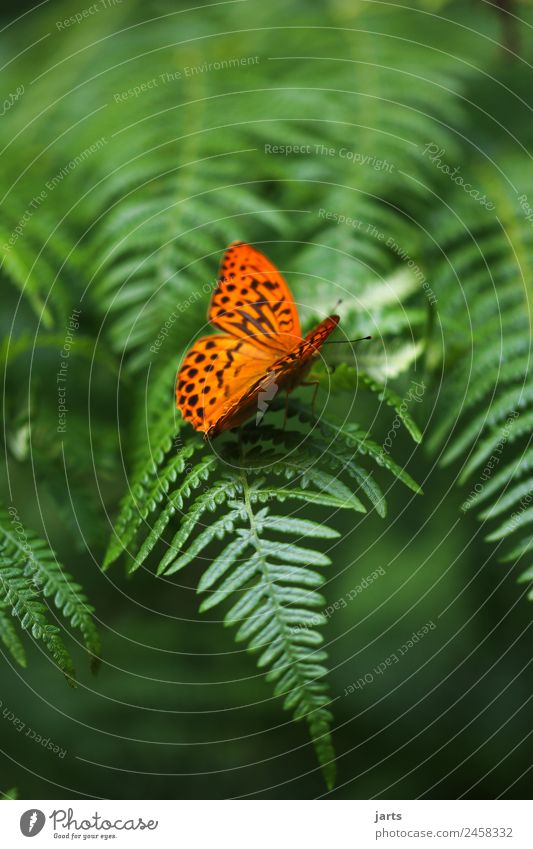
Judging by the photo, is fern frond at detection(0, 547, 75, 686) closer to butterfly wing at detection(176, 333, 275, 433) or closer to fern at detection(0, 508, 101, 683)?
fern at detection(0, 508, 101, 683)

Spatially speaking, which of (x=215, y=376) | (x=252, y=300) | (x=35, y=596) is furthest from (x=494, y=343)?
(x=35, y=596)

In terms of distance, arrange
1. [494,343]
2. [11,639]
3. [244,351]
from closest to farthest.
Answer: [11,639] → [244,351] → [494,343]

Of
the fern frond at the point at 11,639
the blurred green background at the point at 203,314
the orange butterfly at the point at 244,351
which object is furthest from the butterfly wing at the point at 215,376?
the fern frond at the point at 11,639

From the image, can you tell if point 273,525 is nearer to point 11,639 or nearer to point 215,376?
point 215,376

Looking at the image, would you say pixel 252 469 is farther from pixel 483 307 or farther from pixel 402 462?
pixel 402 462

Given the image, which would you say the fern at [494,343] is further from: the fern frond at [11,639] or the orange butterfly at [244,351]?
the fern frond at [11,639]
